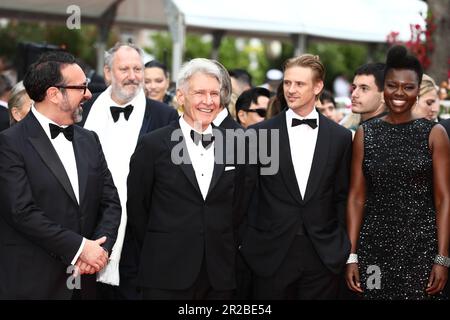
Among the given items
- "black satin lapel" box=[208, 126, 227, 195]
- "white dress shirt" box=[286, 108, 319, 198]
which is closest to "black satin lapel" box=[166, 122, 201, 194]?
"black satin lapel" box=[208, 126, 227, 195]

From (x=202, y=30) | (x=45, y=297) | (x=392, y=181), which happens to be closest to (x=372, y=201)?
(x=392, y=181)

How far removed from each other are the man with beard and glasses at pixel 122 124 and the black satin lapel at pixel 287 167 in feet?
3.74

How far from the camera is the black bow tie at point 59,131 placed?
4.57 meters

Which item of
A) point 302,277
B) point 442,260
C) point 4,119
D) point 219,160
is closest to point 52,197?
point 219,160

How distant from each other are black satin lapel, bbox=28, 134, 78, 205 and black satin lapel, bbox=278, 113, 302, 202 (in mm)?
1395

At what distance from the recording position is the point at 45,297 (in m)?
4.47

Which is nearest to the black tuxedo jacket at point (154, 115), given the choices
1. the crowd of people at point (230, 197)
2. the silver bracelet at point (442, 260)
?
the crowd of people at point (230, 197)

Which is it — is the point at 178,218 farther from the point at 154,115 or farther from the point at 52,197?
the point at 154,115

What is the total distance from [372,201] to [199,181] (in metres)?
1.14

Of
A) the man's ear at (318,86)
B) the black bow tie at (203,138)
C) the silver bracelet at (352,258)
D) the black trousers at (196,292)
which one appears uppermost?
the man's ear at (318,86)

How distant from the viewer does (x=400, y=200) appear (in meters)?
4.92

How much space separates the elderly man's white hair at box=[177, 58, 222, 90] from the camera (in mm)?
4922

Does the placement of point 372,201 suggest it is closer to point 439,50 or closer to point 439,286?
point 439,286

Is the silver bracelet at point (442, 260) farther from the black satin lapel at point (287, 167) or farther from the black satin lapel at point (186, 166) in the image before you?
the black satin lapel at point (186, 166)
